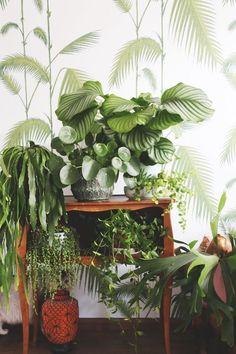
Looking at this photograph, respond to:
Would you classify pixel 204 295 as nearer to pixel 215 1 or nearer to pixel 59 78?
pixel 59 78

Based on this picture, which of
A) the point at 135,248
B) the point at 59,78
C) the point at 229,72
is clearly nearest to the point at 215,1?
the point at 229,72

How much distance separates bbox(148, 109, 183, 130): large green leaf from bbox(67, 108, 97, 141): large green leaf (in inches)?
10.9

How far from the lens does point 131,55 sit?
2043 millimetres

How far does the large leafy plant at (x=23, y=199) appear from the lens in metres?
1.52

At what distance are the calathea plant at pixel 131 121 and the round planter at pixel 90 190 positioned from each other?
0.09 metres

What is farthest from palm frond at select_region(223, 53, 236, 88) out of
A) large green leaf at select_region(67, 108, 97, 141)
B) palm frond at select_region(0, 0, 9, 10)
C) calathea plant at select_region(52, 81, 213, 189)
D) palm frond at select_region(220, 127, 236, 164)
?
palm frond at select_region(0, 0, 9, 10)

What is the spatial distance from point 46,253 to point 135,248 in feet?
1.37

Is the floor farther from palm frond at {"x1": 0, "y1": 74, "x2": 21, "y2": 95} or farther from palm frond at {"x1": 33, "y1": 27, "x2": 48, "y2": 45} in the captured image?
palm frond at {"x1": 33, "y1": 27, "x2": 48, "y2": 45}

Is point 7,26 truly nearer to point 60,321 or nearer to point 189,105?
point 189,105

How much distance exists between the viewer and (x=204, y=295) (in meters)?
1.37

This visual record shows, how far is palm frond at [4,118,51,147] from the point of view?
210cm

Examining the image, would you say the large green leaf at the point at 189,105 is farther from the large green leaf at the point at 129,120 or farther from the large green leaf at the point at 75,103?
the large green leaf at the point at 75,103

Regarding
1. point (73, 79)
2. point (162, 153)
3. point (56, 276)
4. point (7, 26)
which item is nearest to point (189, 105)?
point (162, 153)

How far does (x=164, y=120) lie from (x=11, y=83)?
1102 millimetres
